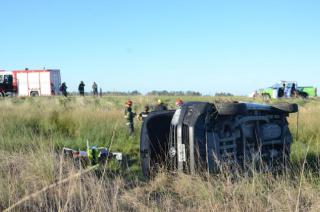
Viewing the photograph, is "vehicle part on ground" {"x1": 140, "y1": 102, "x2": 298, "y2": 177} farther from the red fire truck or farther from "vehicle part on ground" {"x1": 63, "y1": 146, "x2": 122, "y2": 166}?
the red fire truck

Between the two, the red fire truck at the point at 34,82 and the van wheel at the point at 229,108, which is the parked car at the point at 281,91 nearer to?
the red fire truck at the point at 34,82

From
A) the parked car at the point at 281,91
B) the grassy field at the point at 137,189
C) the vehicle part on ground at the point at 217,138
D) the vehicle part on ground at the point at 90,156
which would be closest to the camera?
the grassy field at the point at 137,189

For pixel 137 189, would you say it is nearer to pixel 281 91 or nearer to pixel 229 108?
pixel 229 108

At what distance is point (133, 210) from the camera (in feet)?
15.4

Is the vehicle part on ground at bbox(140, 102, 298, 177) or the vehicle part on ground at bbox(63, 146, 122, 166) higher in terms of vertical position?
the vehicle part on ground at bbox(140, 102, 298, 177)

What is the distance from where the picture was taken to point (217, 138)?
5.59 m

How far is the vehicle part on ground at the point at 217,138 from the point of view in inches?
217

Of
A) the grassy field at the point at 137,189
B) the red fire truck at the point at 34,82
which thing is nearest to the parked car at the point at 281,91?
the red fire truck at the point at 34,82

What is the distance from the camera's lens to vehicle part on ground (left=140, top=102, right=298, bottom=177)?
5.50m

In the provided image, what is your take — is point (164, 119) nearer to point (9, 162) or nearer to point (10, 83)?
point (9, 162)

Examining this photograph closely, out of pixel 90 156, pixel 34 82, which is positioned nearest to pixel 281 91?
pixel 34 82

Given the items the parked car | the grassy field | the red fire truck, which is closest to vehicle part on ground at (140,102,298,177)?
the grassy field

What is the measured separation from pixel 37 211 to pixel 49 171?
1.60m

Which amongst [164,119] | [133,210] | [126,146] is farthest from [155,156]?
[126,146]
